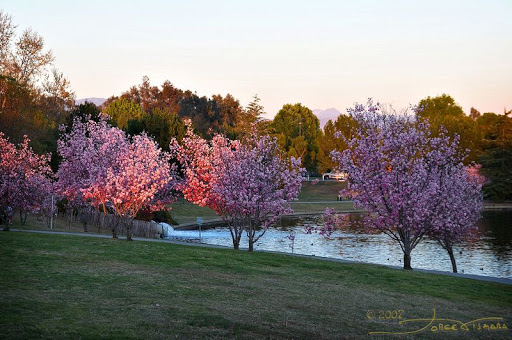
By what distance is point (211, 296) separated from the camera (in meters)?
16.8

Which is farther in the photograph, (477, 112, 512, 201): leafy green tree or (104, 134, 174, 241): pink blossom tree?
(477, 112, 512, 201): leafy green tree

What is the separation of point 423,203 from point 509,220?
47807 millimetres

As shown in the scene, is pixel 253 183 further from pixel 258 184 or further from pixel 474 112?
pixel 474 112

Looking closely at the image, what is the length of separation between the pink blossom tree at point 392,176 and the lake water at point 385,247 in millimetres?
8556

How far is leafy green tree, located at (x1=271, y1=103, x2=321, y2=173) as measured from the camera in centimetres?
13462

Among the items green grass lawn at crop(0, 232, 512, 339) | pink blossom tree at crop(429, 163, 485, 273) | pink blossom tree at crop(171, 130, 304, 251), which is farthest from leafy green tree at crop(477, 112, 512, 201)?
green grass lawn at crop(0, 232, 512, 339)

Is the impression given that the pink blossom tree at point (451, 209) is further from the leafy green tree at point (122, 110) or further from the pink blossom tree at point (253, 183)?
the leafy green tree at point (122, 110)

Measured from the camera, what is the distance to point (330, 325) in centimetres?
1452

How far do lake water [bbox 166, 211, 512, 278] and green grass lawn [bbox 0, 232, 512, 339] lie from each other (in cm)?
1214

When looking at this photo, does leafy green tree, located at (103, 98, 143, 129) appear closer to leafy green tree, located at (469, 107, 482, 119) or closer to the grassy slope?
the grassy slope

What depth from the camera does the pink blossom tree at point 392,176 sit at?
2698cm

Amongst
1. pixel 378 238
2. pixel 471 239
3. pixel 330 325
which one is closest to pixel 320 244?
pixel 378 238

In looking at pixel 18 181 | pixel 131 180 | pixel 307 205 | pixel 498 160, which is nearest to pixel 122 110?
pixel 307 205

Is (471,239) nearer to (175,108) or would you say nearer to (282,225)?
(282,225)
